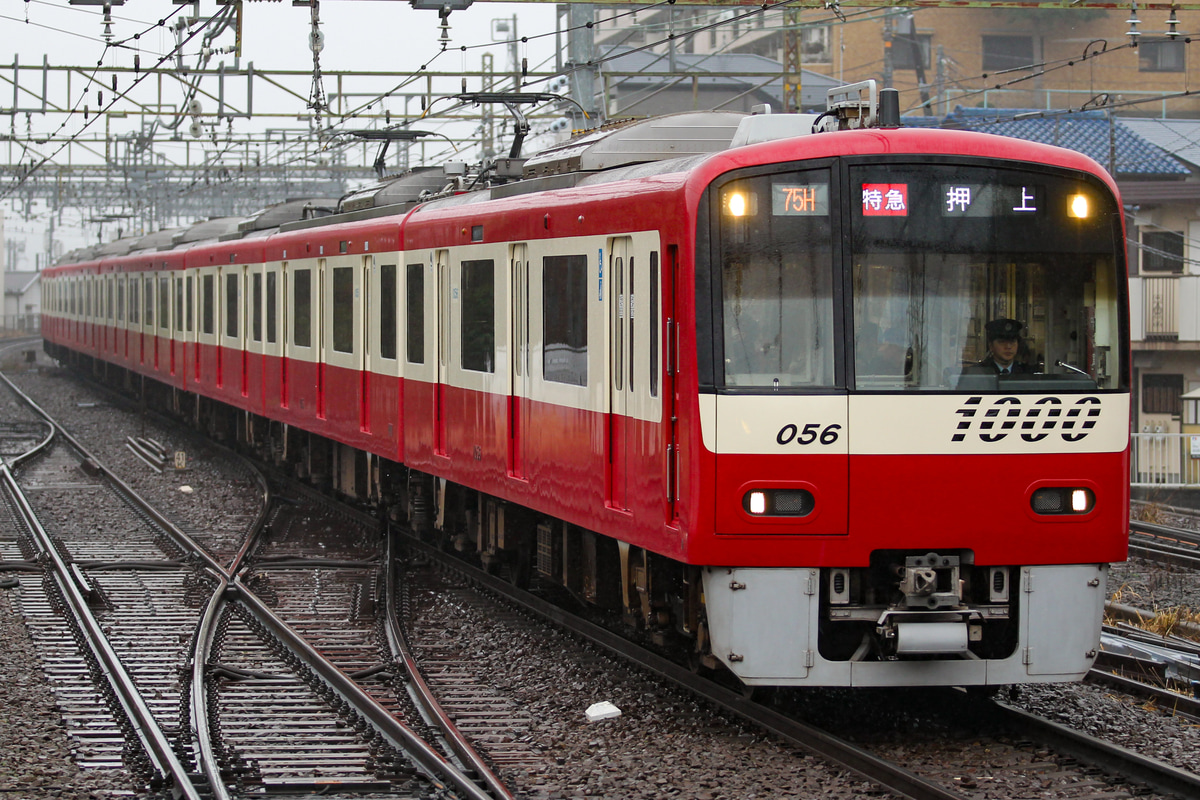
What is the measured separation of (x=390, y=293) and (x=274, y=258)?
4493 millimetres

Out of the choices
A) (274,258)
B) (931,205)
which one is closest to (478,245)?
(931,205)

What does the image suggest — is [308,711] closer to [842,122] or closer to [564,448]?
[564,448]

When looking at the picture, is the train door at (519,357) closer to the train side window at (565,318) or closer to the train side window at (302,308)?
the train side window at (565,318)

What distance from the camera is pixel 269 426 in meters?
18.2

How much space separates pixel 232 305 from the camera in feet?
62.3

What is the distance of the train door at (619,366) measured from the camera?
7.63 meters

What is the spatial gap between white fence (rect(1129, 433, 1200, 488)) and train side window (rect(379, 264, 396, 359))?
465 inches

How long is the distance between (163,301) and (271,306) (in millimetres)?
7948

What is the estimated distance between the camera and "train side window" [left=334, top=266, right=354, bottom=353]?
44.6ft

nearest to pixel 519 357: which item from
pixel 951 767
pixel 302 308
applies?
pixel 951 767

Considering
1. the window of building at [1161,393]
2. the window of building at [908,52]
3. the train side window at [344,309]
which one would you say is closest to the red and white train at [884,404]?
the train side window at [344,309]

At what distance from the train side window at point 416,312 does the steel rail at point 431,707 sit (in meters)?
1.69

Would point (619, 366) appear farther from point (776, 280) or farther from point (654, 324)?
point (776, 280)

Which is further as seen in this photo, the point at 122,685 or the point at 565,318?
the point at 565,318
